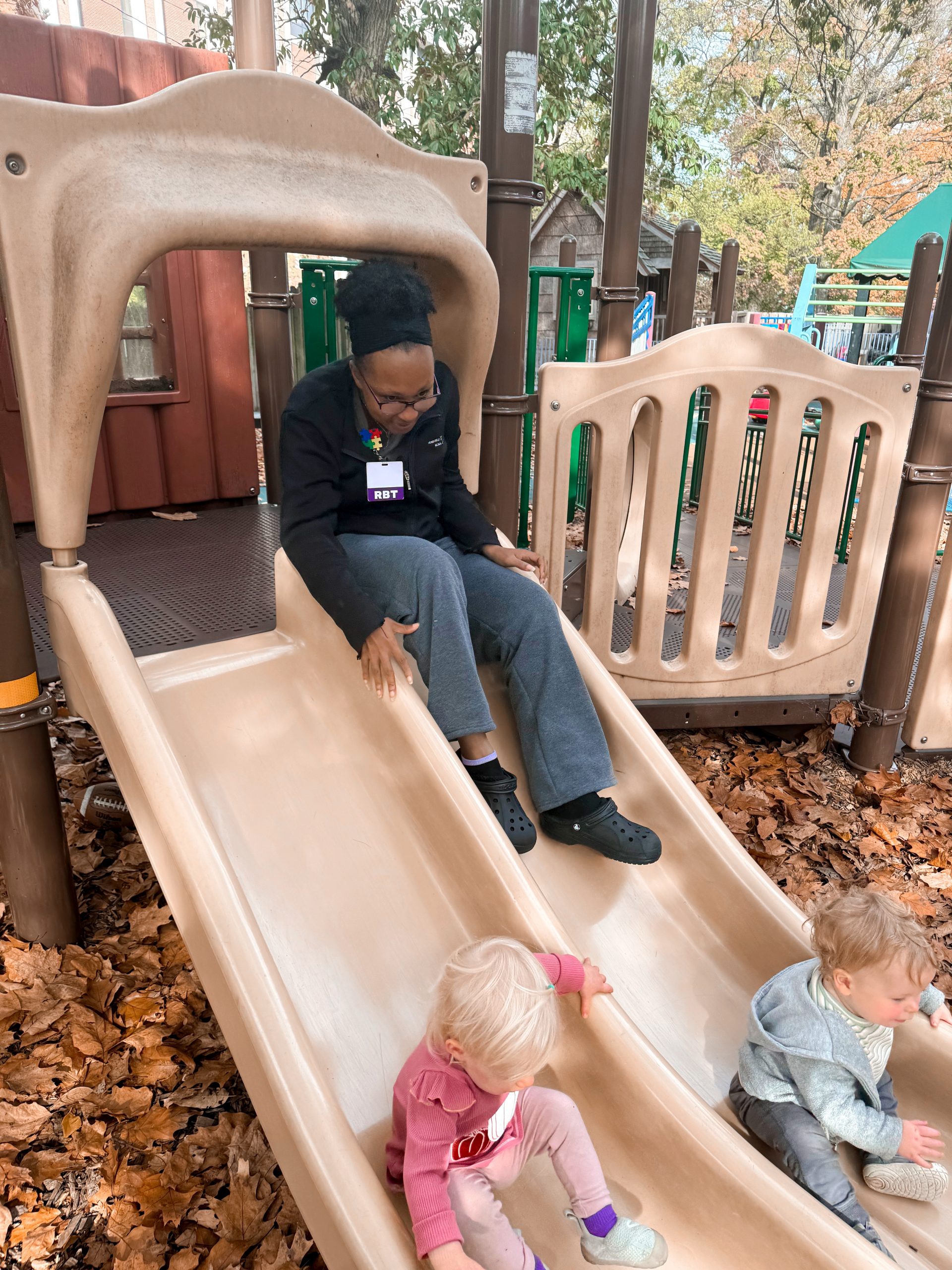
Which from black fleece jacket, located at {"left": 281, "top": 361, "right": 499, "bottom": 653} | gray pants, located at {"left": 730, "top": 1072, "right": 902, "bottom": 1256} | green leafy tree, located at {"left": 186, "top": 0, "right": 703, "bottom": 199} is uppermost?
green leafy tree, located at {"left": 186, "top": 0, "right": 703, "bottom": 199}

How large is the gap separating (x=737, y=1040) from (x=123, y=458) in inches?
159

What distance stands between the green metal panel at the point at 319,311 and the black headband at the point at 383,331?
1.56 metres

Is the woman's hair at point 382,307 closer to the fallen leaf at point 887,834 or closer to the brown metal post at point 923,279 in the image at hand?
the fallen leaf at point 887,834

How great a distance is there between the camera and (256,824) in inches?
78.5

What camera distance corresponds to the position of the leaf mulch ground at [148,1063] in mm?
1779

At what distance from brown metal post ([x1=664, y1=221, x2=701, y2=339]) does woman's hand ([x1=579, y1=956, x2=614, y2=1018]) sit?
3693 mm

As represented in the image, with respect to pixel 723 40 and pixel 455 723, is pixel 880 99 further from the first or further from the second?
pixel 455 723

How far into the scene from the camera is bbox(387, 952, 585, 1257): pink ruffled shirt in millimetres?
1387

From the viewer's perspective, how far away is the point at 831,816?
328 cm

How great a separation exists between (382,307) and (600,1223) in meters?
1.84

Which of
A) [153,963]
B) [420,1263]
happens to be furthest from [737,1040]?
[153,963]

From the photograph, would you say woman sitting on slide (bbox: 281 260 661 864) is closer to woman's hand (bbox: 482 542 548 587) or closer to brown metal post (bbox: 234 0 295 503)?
woman's hand (bbox: 482 542 548 587)

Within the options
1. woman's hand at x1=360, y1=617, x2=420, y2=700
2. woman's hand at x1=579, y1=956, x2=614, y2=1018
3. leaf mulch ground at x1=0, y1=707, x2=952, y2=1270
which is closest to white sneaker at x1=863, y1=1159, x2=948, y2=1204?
woman's hand at x1=579, y1=956, x2=614, y2=1018

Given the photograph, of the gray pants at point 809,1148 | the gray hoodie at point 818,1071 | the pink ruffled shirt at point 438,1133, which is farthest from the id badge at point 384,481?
the gray pants at point 809,1148
